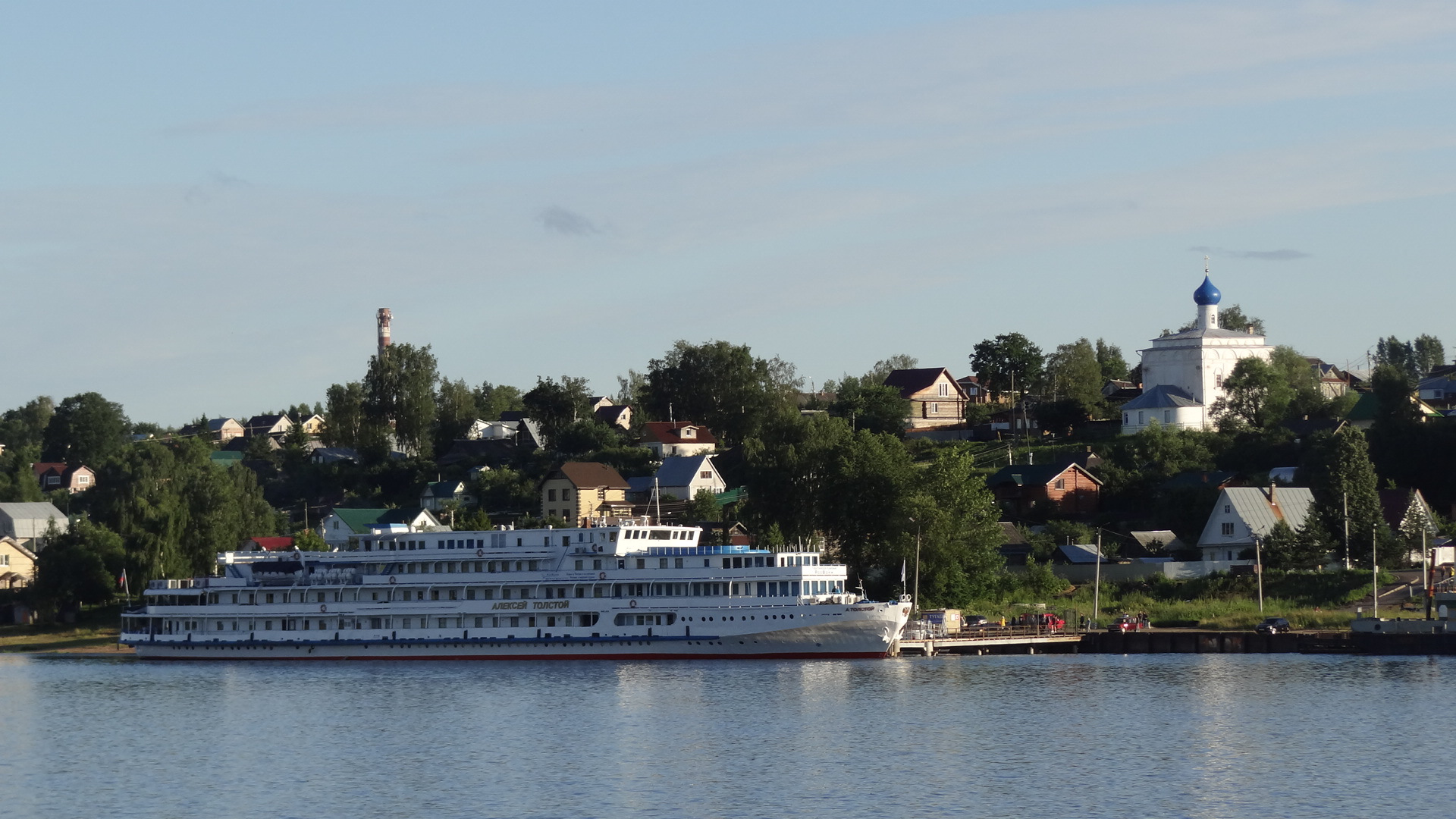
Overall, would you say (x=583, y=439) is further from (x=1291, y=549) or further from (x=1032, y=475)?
(x=1291, y=549)

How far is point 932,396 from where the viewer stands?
168m

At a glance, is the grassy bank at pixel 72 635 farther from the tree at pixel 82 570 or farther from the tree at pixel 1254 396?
the tree at pixel 1254 396

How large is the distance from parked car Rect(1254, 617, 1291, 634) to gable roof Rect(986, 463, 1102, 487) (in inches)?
1294

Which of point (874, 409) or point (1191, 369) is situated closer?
point (1191, 369)

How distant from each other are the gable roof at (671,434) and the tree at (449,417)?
809 inches

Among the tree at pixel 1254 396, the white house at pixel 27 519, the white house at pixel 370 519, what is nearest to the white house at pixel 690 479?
the white house at pixel 370 519

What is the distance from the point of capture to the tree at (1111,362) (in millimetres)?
183375

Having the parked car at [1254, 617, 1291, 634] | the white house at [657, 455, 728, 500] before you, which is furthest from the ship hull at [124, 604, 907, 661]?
the white house at [657, 455, 728, 500]

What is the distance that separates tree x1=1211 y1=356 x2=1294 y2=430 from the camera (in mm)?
135875

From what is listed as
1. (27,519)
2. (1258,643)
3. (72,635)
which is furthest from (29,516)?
(1258,643)

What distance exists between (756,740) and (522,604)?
3397 centimetres

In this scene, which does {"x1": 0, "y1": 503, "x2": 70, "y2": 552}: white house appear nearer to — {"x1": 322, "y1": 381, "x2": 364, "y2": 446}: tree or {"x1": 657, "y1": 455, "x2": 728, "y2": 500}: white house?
{"x1": 322, "y1": 381, "x2": 364, "y2": 446}: tree

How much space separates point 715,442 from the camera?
158 meters

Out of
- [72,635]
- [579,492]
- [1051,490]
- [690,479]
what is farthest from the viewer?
[690,479]
